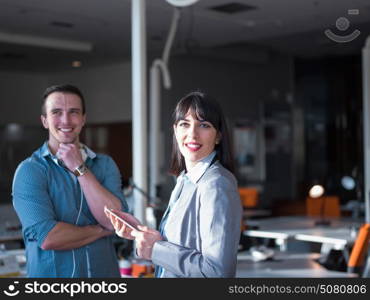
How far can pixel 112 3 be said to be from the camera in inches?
281

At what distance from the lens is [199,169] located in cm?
176

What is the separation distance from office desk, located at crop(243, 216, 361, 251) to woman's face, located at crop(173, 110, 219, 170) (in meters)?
4.04

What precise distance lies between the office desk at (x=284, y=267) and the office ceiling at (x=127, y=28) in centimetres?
209

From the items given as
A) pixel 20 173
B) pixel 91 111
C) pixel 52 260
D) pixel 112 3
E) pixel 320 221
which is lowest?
pixel 320 221

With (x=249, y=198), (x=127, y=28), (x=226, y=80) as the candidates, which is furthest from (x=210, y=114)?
(x=226, y=80)

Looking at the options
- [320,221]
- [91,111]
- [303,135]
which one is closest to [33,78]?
[91,111]

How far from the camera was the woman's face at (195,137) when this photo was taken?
5.77ft

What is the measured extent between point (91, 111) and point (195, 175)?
35.1ft

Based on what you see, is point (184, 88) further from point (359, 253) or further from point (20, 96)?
point (359, 253)

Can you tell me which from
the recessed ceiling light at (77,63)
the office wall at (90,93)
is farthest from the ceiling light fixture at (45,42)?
the office wall at (90,93)

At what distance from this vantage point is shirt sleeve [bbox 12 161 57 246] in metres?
2.07

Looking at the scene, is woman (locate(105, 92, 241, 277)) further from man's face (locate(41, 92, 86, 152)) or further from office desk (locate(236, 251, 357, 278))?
office desk (locate(236, 251, 357, 278))

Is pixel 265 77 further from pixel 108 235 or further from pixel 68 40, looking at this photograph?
pixel 108 235

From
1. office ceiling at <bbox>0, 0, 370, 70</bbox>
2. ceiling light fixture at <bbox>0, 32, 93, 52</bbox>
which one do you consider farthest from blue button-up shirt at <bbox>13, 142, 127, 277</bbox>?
ceiling light fixture at <bbox>0, 32, 93, 52</bbox>
